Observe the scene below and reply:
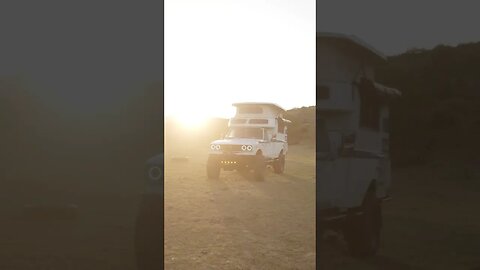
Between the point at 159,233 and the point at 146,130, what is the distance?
3.43 feet

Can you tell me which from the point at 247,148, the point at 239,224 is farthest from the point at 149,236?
the point at 247,148

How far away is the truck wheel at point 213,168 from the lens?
18.3m

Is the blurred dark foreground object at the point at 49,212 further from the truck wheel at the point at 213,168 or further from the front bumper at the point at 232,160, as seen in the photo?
the truck wheel at the point at 213,168

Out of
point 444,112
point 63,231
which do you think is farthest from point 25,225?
point 444,112

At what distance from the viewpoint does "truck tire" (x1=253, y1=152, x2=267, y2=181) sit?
18.1 meters

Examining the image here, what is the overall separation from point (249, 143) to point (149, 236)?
41.0 ft

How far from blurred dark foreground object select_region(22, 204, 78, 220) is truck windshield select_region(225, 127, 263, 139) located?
925 centimetres

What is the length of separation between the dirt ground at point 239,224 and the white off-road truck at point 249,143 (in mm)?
554

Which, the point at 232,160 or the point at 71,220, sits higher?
the point at 232,160

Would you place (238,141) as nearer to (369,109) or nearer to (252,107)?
(252,107)

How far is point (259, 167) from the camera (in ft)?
59.8

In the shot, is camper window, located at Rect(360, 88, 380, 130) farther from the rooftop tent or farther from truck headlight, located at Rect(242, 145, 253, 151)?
the rooftop tent

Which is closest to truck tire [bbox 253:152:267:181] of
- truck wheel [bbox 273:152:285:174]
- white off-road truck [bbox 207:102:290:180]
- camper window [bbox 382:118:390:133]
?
white off-road truck [bbox 207:102:290:180]

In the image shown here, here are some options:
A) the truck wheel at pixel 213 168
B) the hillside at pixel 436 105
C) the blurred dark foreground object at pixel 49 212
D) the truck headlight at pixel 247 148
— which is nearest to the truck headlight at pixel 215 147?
the truck wheel at pixel 213 168
